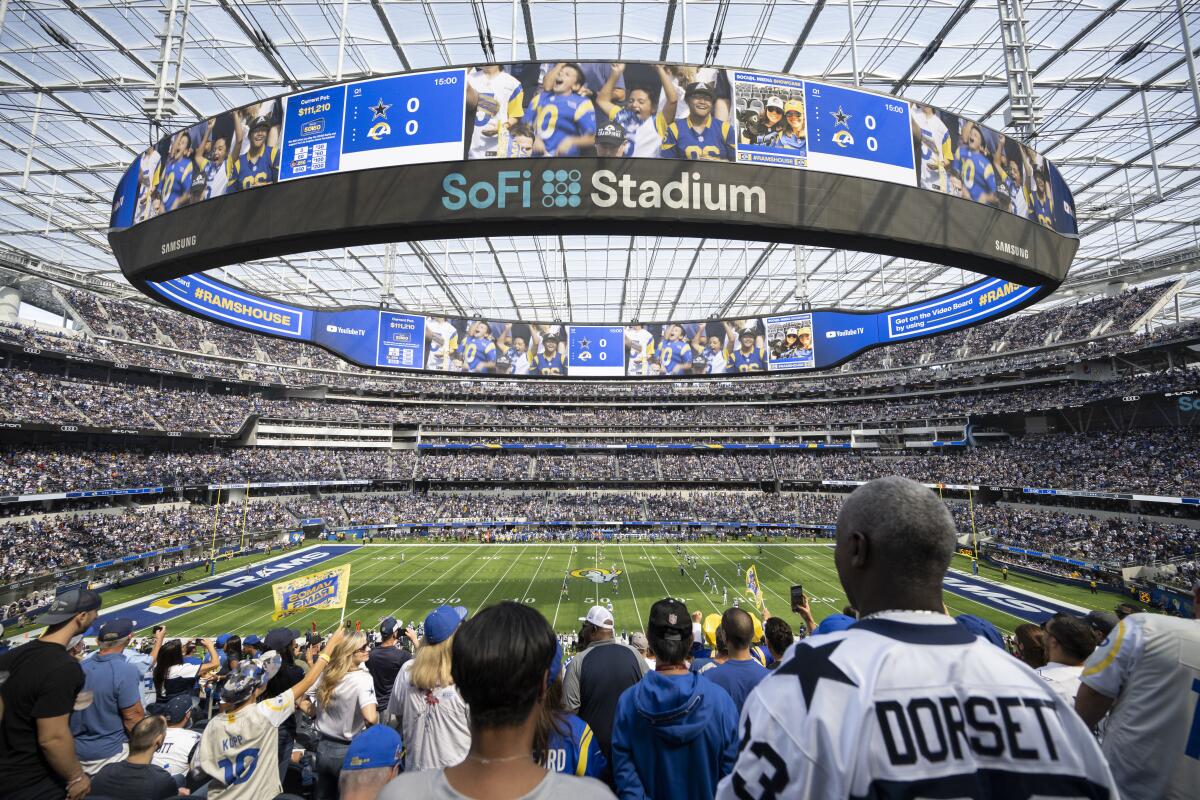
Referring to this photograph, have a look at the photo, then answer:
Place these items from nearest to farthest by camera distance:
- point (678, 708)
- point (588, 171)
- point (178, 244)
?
point (678, 708), point (588, 171), point (178, 244)

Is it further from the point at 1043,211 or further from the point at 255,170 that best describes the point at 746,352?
the point at 255,170

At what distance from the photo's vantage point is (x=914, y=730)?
1.17 meters

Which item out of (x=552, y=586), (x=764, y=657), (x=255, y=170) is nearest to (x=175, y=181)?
(x=255, y=170)

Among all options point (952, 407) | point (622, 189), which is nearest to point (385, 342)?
point (622, 189)

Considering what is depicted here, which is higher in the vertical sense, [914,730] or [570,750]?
[914,730]

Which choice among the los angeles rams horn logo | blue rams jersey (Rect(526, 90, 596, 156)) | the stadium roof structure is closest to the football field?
the los angeles rams horn logo

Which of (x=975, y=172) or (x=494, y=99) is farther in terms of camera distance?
(x=975, y=172)

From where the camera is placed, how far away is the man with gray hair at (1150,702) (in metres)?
2.41

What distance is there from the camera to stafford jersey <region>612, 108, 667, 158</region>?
18.9ft

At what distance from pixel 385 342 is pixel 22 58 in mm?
18985

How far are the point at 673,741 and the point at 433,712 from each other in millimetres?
1771

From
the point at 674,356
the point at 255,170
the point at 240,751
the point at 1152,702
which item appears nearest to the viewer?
the point at 1152,702

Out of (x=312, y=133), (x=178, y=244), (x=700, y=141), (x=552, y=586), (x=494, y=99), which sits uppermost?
(x=494, y=99)

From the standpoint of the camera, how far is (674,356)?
15.0 meters
